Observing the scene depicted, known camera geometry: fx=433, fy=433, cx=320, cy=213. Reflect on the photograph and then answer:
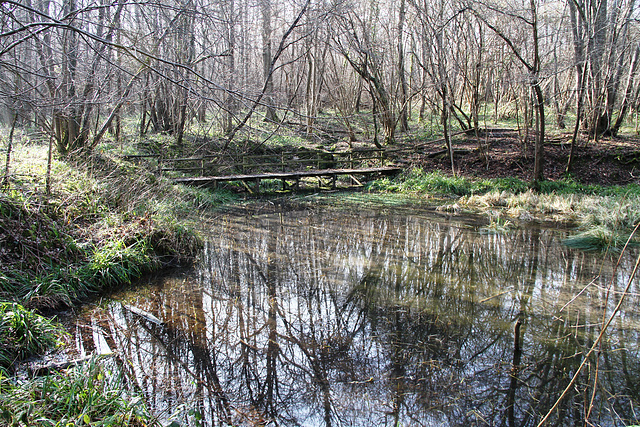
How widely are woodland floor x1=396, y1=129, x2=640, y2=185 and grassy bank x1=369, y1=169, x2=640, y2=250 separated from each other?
832 millimetres

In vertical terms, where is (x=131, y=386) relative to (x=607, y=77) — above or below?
below

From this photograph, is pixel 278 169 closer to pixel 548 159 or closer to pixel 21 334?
pixel 548 159

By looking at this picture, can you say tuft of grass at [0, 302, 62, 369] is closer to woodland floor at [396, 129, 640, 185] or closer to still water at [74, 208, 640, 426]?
still water at [74, 208, 640, 426]

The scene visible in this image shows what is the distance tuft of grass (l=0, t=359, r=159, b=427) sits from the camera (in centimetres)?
290

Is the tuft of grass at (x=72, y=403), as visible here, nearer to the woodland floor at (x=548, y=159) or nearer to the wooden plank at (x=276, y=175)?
the wooden plank at (x=276, y=175)

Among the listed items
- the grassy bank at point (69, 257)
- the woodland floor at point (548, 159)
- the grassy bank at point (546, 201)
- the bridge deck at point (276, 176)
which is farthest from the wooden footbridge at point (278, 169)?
the grassy bank at point (69, 257)

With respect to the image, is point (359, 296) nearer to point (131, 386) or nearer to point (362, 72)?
point (131, 386)

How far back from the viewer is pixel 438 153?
16.6 metres

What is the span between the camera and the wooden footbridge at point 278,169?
14094 mm

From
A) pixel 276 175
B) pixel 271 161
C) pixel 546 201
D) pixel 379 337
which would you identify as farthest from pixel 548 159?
pixel 379 337

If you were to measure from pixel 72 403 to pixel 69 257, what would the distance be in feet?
11.6

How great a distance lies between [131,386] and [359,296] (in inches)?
123

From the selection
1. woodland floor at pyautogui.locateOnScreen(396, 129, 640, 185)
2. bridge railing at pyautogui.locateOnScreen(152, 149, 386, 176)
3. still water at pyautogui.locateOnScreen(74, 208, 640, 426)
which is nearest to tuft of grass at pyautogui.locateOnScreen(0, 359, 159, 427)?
still water at pyautogui.locateOnScreen(74, 208, 640, 426)

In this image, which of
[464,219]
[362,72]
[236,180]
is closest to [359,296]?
[464,219]
